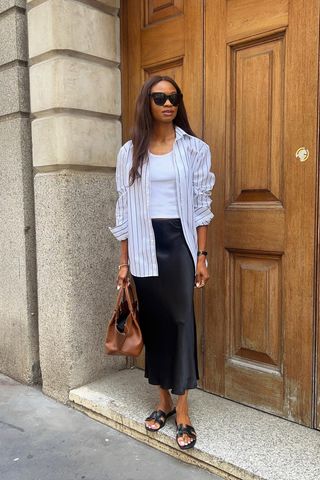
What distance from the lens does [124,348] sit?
257cm

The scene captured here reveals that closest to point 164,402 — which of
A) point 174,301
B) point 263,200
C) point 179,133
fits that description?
point 174,301

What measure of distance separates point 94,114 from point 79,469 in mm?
2214

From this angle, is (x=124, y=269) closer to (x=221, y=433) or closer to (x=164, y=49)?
(x=221, y=433)

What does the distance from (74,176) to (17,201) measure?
0.58m

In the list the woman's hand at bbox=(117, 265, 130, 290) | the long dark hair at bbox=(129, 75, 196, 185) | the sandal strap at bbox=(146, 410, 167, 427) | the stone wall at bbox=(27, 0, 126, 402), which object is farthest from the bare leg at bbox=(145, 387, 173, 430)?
the long dark hair at bbox=(129, 75, 196, 185)

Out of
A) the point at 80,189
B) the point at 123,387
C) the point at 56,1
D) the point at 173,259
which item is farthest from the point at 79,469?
the point at 56,1

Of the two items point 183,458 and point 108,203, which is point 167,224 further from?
point 183,458

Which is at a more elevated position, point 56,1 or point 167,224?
Answer: point 56,1

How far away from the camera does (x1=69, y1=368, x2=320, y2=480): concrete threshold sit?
2324mm

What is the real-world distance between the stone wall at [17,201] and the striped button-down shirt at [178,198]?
1187 mm

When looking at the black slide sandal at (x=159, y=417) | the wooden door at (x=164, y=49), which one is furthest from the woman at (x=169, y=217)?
the wooden door at (x=164, y=49)

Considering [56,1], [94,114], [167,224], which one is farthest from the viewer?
[94,114]

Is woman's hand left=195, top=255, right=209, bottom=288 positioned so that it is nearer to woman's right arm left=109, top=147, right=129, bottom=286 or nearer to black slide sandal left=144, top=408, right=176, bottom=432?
woman's right arm left=109, top=147, right=129, bottom=286

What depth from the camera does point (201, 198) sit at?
2.57 m
